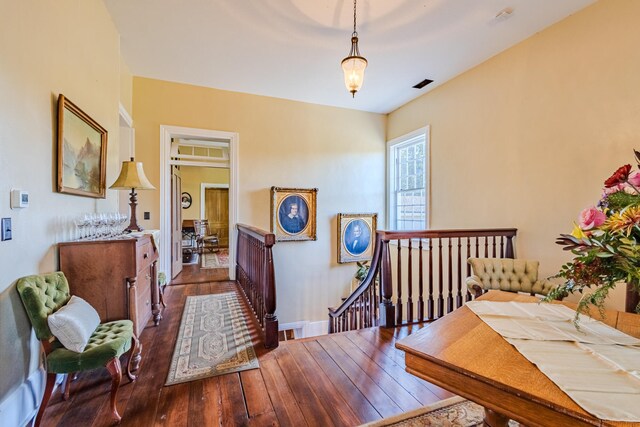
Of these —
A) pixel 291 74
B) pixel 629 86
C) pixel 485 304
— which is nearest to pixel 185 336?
pixel 485 304

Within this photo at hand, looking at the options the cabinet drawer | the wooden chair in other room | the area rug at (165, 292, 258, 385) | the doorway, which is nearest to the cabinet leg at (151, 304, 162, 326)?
the area rug at (165, 292, 258, 385)

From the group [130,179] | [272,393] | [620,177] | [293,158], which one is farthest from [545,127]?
[130,179]

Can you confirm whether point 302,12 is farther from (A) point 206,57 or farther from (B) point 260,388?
(B) point 260,388

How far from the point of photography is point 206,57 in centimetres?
364

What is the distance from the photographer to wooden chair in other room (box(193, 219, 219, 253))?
7571mm

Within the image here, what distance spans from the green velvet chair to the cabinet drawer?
477 millimetres

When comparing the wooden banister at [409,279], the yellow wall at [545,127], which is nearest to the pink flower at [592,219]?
the wooden banister at [409,279]

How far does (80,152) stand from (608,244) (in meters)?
3.24

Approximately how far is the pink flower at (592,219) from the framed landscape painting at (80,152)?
2903 mm

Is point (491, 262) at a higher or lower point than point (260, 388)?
higher

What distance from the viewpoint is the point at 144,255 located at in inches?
92.0

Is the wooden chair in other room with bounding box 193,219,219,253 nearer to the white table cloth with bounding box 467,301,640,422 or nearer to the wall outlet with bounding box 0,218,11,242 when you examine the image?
the wall outlet with bounding box 0,218,11,242

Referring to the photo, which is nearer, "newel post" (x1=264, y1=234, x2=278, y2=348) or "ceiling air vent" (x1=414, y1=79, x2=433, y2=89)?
"newel post" (x1=264, y1=234, x2=278, y2=348)

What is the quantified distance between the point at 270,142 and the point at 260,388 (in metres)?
3.83
